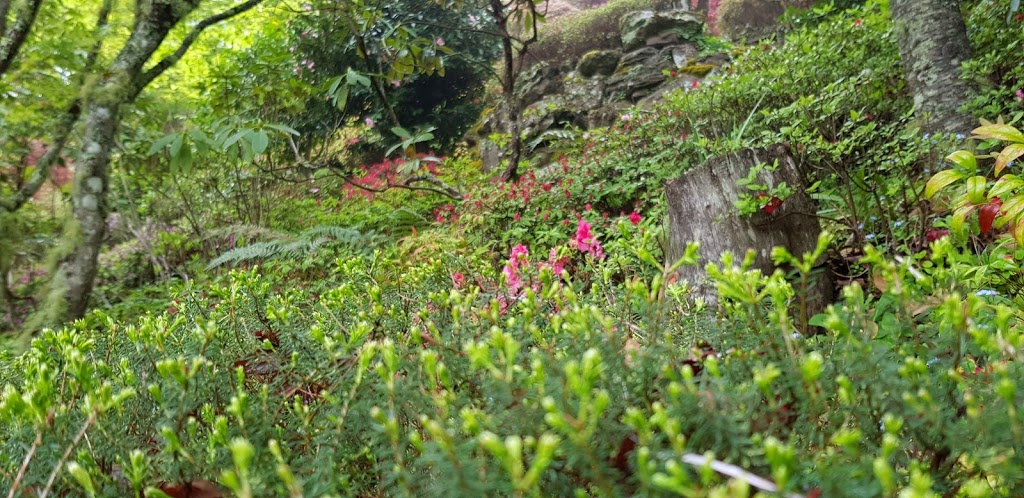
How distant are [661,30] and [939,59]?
27.2ft

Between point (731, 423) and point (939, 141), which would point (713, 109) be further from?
point (731, 423)

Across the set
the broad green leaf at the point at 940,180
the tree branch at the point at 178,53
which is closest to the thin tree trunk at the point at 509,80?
the tree branch at the point at 178,53

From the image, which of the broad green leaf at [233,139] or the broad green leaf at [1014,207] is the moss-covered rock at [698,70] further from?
the broad green leaf at [233,139]

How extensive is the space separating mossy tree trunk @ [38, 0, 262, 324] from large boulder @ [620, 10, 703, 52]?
9220 mm

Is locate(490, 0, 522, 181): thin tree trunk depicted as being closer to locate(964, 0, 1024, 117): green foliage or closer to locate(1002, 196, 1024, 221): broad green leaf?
locate(964, 0, 1024, 117): green foliage

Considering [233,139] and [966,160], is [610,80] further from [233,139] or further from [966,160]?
[966,160]

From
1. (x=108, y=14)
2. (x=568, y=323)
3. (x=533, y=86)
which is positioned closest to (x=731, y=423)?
(x=568, y=323)

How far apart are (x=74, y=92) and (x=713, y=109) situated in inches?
206

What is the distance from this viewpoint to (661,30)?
36.2 feet

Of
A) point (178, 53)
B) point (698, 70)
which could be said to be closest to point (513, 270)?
point (178, 53)

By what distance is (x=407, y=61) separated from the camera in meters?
4.03

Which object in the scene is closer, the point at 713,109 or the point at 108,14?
the point at 108,14

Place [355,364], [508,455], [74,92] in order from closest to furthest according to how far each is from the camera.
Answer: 1. [508,455]
2. [355,364]
3. [74,92]

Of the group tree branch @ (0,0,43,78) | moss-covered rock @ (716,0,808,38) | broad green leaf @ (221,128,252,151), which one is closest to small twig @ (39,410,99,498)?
broad green leaf @ (221,128,252,151)
